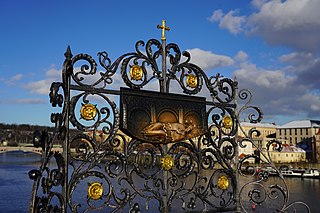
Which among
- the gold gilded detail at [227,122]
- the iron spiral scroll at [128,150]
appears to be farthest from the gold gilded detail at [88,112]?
the gold gilded detail at [227,122]

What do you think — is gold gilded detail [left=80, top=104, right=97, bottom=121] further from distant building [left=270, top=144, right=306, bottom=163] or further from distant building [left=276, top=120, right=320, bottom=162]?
distant building [left=276, top=120, right=320, bottom=162]

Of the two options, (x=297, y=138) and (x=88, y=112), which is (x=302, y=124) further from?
(x=88, y=112)

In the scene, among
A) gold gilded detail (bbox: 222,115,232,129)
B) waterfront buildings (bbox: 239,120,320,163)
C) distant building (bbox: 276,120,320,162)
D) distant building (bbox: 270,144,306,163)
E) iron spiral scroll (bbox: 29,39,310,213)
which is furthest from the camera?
distant building (bbox: 276,120,320,162)

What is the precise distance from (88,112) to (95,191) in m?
0.79

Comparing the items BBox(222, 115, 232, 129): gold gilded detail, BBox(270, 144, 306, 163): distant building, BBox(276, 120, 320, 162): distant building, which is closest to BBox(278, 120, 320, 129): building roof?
BBox(276, 120, 320, 162): distant building

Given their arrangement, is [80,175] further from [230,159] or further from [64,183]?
[230,159]

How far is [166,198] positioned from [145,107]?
42.9 inches

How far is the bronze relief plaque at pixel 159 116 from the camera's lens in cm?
389

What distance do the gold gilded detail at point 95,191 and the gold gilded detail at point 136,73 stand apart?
4.10ft

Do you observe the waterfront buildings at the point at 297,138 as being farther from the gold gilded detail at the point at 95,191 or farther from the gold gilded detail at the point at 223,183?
the gold gilded detail at the point at 95,191

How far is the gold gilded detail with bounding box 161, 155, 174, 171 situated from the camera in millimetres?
4121

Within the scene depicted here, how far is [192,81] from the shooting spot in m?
4.59

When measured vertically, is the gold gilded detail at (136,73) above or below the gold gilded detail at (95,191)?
above

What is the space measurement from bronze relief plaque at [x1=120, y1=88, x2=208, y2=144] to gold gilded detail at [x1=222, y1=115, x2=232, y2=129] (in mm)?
435
